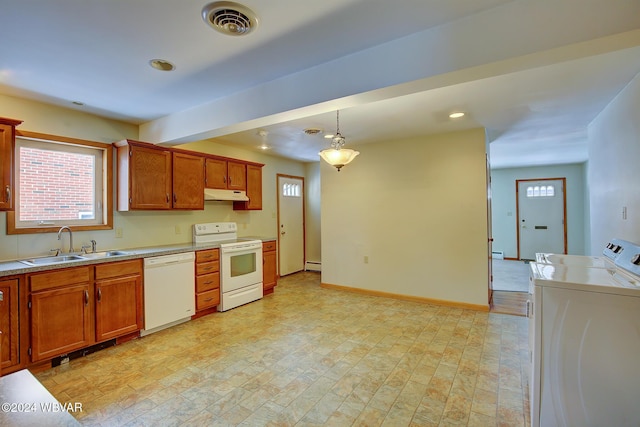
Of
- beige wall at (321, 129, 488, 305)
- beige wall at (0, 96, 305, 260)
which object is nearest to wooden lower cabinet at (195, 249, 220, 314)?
beige wall at (0, 96, 305, 260)

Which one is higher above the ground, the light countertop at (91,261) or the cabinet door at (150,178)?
the cabinet door at (150,178)

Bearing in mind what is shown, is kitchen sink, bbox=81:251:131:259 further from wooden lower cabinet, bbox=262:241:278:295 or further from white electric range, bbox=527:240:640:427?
white electric range, bbox=527:240:640:427

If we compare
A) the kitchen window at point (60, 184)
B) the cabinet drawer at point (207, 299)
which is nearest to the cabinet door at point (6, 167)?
the kitchen window at point (60, 184)

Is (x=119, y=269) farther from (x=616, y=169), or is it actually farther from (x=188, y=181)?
(x=616, y=169)

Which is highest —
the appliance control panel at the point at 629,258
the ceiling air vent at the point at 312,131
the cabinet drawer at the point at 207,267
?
the ceiling air vent at the point at 312,131

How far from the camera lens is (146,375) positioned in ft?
8.29

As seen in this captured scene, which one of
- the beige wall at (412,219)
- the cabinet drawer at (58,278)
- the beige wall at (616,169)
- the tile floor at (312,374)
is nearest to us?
the tile floor at (312,374)

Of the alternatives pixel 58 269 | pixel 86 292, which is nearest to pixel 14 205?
pixel 58 269

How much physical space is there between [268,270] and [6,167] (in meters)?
3.23

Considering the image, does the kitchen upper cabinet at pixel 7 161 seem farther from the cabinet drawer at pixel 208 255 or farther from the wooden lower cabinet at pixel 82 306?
the cabinet drawer at pixel 208 255

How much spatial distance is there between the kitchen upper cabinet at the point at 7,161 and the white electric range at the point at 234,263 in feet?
6.28

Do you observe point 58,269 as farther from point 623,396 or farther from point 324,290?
point 623,396

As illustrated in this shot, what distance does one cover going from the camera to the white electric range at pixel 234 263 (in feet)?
13.6

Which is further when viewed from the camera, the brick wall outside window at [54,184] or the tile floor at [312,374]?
the brick wall outside window at [54,184]
